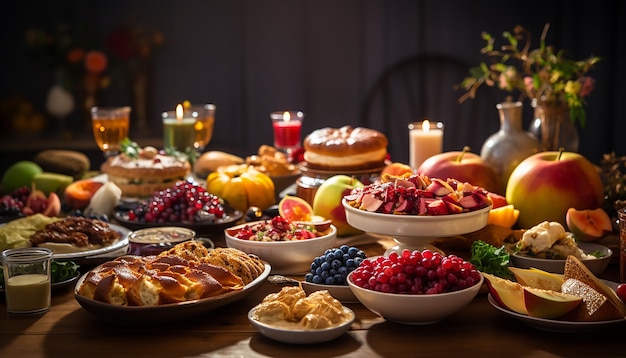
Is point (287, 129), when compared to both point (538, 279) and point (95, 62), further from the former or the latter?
point (95, 62)

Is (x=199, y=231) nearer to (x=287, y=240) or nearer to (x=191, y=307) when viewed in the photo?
(x=287, y=240)

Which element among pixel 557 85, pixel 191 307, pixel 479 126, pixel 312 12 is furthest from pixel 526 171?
pixel 312 12

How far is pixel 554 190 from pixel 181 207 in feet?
3.56

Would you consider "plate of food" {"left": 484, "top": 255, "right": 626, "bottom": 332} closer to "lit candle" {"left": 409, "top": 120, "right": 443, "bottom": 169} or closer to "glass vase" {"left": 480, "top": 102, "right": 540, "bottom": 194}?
"glass vase" {"left": 480, "top": 102, "right": 540, "bottom": 194}

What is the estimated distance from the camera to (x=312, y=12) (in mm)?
5812

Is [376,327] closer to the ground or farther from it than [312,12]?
closer to the ground

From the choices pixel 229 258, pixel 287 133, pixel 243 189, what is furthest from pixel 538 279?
pixel 287 133

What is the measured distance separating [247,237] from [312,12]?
3909 millimetres

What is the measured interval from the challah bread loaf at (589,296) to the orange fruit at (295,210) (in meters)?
0.86

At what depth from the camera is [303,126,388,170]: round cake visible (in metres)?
2.67

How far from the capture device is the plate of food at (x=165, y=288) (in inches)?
64.8

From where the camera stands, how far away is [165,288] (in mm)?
1677

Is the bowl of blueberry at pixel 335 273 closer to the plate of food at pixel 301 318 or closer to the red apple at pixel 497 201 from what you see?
the plate of food at pixel 301 318

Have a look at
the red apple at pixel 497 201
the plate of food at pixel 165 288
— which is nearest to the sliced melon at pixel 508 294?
the plate of food at pixel 165 288
